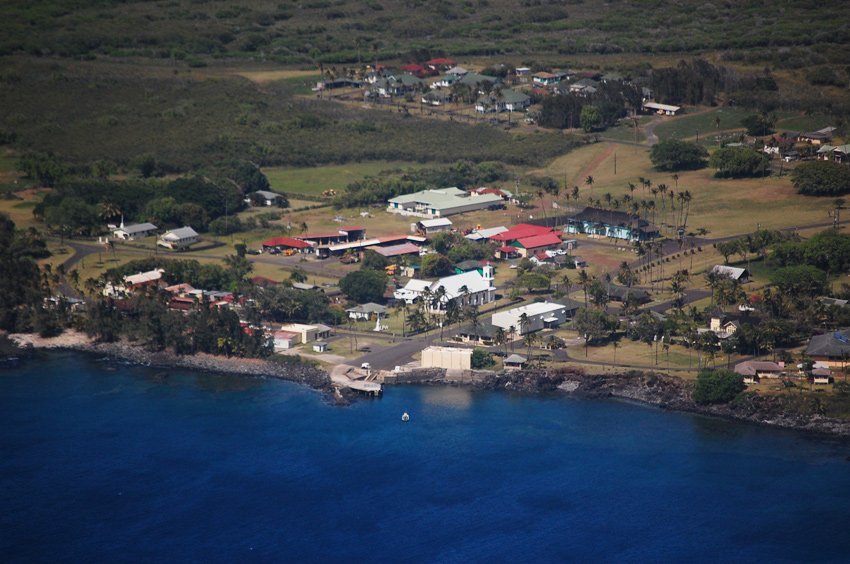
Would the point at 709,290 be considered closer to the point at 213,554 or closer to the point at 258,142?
the point at 213,554

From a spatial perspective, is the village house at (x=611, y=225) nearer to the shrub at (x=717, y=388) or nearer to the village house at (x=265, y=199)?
the village house at (x=265, y=199)

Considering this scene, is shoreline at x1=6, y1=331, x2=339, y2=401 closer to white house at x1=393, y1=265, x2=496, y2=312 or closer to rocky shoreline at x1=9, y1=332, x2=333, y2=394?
rocky shoreline at x1=9, y1=332, x2=333, y2=394

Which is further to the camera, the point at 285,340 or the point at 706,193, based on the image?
the point at 706,193

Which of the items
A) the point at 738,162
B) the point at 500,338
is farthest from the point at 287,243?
the point at 738,162

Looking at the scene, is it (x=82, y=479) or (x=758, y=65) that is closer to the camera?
(x=82, y=479)

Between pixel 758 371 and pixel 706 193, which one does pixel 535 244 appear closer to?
pixel 706 193

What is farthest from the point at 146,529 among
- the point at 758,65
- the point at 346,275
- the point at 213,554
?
the point at 758,65
